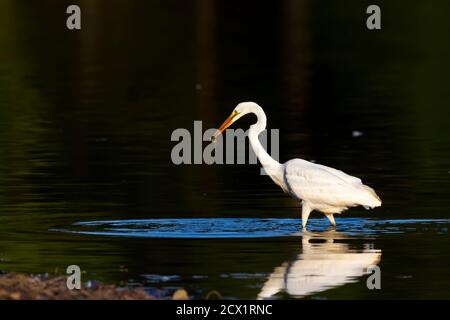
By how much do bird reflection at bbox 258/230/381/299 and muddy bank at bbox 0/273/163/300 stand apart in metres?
1.31

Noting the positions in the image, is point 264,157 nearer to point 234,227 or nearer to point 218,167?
point 234,227

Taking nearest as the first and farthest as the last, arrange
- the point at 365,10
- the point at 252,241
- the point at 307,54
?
the point at 252,241 < the point at 307,54 < the point at 365,10

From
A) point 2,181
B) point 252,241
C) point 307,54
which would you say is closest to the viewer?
point 252,241

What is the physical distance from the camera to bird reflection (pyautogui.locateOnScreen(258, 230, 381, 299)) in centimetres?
1322

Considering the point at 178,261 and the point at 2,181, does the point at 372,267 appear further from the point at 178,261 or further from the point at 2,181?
the point at 2,181

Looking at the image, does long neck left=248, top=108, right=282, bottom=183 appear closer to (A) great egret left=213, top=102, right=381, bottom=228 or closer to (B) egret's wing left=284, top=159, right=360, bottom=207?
(A) great egret left=213, top=102, right=381, bottom=228

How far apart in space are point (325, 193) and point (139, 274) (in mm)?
3714

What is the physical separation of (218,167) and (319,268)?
9213 millimetres

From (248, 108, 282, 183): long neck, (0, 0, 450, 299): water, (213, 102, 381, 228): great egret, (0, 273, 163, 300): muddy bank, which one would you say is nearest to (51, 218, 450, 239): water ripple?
(0, 0, 450, 299): water

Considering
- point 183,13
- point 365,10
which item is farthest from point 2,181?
point 183,13

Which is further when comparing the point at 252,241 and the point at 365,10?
the point at 365,10

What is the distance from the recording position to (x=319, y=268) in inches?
564

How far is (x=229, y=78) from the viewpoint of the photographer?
39594 mm

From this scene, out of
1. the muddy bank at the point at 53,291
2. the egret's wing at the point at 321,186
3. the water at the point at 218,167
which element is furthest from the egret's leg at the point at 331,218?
the muddy bank at the point at 53,291
